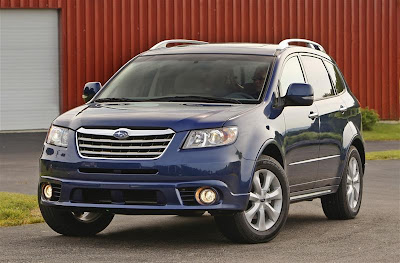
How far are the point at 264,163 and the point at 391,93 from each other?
2490 cm

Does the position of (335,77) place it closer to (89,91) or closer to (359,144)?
(359,144)

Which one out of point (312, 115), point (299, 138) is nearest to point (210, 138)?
point (299, 138)

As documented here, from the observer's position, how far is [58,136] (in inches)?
376

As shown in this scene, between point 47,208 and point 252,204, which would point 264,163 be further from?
point 47,208

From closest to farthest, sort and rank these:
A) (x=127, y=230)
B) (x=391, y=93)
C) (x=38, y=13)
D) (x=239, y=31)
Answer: (x=127, y=230), (x=38, y=13), (x=239, y=31), (x=391, y=93)

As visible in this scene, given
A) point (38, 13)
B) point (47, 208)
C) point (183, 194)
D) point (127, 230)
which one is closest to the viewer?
point (183, 194)

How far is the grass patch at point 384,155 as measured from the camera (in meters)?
21.4

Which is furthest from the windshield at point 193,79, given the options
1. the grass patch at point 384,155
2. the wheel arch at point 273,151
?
the grass patch at point 384,155

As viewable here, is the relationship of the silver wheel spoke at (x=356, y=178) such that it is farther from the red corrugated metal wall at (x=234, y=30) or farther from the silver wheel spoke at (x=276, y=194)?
the red corrugated metal wall at (x=234, y=30)

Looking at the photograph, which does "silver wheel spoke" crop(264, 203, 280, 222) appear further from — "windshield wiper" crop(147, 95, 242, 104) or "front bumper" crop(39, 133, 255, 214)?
"windshield wiper" crop(147, 95, 242, 104)

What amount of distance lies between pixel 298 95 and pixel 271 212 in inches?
44.5

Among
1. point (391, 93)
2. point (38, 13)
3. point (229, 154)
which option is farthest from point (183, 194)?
point (391, 93)

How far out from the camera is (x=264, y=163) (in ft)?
31.2

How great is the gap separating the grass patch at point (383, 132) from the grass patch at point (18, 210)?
55.1ft
